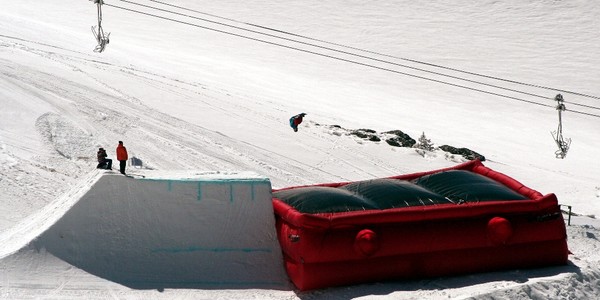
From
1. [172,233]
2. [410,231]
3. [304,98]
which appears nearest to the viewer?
[410,231]

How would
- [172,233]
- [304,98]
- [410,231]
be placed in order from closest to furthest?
[410,231] < [172,233] < [304,98]

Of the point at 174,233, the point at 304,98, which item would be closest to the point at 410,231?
the point at 174,233

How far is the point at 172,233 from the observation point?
1363cm

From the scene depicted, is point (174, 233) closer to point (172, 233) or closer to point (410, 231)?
point (172, 233)

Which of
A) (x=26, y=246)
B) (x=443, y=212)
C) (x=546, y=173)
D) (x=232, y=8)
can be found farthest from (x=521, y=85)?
(x=26, y=246)

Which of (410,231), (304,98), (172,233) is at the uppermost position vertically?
(410,231)

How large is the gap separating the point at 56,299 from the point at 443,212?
21.2 ft

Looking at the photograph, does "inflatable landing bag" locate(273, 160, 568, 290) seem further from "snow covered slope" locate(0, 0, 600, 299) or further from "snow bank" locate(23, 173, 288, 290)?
"snow bank" locate(23, 173, 288, 290)

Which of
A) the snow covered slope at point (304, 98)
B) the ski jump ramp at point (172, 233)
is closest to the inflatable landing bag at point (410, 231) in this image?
the snow covered slope at point (304, 98)

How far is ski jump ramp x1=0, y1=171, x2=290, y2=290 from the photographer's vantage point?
13.0m

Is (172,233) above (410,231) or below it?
below

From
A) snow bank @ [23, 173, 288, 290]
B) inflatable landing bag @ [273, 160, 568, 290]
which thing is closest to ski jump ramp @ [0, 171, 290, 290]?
snow bank @ [23, 173, 288, 290]

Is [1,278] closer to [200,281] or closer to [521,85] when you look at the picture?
[200,281]

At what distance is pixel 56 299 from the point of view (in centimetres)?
1183
